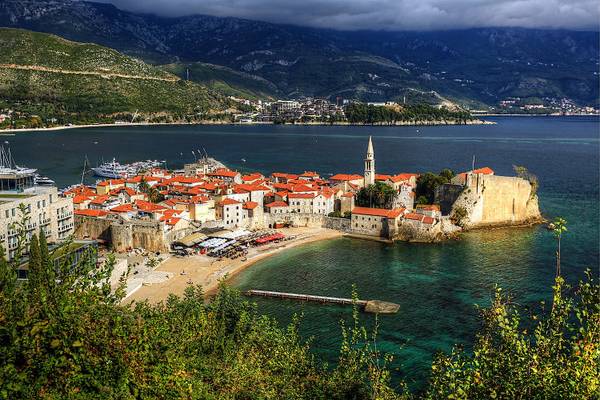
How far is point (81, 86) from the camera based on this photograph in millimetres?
166625

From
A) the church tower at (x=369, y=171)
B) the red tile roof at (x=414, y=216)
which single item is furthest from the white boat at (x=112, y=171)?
the red tile roof at (x=414, y=216)

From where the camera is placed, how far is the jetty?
28.3 metres

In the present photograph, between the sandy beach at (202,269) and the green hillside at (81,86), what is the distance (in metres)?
126

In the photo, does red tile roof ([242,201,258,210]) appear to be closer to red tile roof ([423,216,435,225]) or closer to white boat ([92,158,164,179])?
red tile roof ([423,216,435,225])

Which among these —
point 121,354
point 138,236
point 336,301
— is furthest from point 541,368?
point 138,236

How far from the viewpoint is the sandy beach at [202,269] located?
30141mm

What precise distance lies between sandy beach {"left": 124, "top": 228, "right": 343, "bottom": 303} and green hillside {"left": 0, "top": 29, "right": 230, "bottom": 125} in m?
126

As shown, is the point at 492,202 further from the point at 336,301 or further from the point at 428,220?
the point at 336,301

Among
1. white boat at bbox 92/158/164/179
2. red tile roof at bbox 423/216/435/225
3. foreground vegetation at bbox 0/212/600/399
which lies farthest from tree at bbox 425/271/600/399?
white boat at bbox 92/158/164/179

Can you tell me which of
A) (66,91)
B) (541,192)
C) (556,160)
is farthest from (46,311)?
(66,91)

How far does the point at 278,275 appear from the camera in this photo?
34.5 metres

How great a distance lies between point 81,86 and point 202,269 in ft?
494

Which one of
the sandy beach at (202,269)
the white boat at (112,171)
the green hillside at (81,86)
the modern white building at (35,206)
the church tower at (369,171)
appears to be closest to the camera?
the sandy beach at (202,269)

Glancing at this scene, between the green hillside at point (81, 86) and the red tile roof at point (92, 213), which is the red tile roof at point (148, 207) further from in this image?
the green hillside at point (81, 86)
